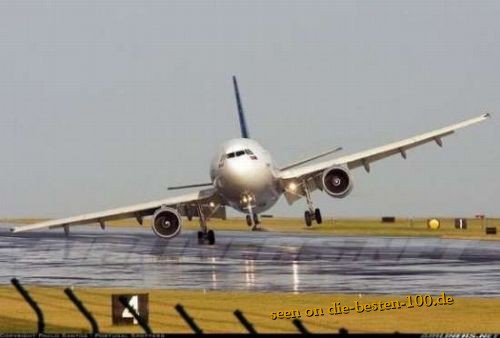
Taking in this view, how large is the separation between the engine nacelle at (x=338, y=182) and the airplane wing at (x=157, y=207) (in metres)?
8.71

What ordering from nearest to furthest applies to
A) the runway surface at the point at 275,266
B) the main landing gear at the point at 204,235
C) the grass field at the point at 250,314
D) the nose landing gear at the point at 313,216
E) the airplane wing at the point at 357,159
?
the grass field at the point at 250,314
the runway surface at the point at 275,266
the nose landing gear at the point at 313,216
the airplane wing at the point at 357,159
the main landing gear at the point at 204,235

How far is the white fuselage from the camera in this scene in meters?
68.9

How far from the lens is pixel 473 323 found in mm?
34594

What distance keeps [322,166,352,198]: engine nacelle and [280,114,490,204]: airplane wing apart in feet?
7.05

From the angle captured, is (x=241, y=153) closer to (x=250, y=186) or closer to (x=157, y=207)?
(x=250, y=186)

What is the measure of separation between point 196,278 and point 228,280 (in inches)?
92.4

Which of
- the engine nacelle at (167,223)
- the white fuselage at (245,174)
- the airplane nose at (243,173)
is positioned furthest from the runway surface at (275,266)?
the airplane nose at (243,173)

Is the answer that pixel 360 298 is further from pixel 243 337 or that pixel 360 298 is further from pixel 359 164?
pixel 359 164

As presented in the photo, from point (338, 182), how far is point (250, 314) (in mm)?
33419

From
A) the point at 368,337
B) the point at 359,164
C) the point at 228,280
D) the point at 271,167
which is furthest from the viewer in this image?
the point at 359,164

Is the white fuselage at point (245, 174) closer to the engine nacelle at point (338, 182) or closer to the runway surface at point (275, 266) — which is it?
the engine nacelle at point (338, 182)


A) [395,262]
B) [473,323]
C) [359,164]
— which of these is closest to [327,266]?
[395,262]

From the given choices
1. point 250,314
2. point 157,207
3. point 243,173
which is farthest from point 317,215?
point 250,314

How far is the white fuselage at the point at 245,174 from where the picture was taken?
68938 mm
